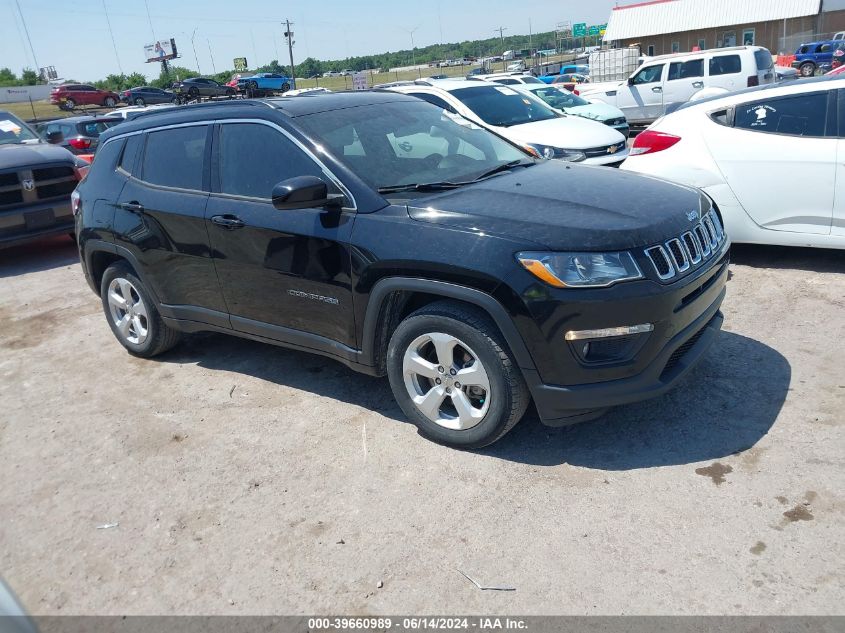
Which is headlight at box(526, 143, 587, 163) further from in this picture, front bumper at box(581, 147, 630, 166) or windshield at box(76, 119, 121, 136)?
windshield at box(76, 119, 121, 136)

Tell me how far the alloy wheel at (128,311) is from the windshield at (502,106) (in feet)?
19.2

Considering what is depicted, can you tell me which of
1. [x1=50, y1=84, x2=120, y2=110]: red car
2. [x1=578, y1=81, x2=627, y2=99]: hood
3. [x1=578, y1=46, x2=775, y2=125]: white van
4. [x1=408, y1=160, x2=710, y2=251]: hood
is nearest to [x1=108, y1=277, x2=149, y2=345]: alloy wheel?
[x1=408, y1=160, x2=710, y2=251]: hood

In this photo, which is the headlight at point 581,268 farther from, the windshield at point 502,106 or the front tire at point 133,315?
the windshield at point 502,106

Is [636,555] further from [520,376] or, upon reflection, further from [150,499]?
[150,499]

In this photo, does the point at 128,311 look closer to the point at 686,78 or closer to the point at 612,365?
the point at 612,365

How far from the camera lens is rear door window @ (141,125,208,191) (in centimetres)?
458

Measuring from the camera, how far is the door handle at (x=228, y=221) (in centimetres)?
425

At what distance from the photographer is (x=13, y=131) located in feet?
33.2

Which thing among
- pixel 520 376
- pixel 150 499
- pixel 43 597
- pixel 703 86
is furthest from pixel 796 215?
pixel 703 86

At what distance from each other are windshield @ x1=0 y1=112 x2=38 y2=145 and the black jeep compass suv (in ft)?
20.1

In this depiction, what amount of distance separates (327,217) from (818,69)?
1336 inches

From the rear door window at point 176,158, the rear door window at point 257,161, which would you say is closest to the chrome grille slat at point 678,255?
the rear door window at point 257,161

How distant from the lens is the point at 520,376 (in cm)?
340

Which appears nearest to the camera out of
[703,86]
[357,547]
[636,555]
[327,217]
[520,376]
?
[636,555]
